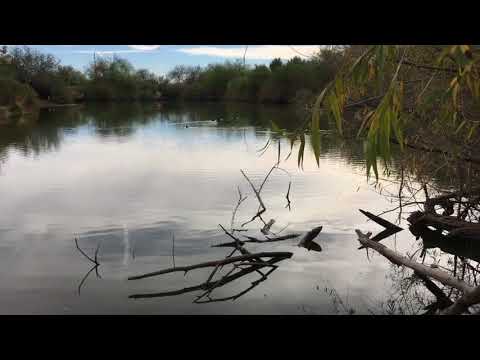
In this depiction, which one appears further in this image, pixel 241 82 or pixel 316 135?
pixel 241 82

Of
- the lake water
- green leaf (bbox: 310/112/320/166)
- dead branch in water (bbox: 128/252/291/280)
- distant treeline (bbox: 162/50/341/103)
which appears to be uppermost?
distant treeline (bbox: 162/50/341/103)

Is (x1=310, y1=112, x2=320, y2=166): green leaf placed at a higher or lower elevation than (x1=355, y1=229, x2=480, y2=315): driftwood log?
higher

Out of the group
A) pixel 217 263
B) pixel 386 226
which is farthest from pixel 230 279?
pixel 386 226

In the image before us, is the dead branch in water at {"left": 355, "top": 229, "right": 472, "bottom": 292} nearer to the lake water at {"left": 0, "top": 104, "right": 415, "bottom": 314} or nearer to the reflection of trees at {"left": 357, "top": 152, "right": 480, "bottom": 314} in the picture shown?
the reflection of trees at {"left": 357, "top": 152, "right": 480, "bottom": 314}

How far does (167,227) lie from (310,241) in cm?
203

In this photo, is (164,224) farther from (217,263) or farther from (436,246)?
(436,246)

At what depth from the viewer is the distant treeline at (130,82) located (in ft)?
109

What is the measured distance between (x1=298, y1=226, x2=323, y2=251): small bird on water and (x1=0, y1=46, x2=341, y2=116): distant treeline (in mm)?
23728

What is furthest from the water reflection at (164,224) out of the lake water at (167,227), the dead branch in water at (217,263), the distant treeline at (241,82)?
the distant treeline at (241,82)

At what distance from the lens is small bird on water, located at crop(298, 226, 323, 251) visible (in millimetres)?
5957

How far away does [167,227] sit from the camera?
22.3 feet

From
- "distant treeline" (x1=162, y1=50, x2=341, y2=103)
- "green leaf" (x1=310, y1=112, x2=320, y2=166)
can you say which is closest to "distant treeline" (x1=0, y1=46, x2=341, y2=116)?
"distant treeline" (x1=162, y1=50, x2=341, y2=103)
